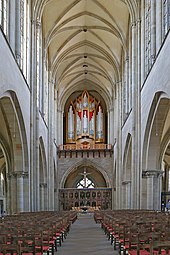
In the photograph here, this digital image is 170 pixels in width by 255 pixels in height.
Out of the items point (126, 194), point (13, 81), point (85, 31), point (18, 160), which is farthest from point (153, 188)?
point (85, 31)

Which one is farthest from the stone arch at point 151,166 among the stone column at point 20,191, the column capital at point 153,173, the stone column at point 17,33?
the stone column at point 17,33

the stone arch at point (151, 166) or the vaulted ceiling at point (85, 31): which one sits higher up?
the vaulted ceiling at point (85, 31)

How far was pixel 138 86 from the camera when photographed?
104 ft

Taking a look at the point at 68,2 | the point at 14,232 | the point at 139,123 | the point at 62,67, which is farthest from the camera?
the point at 62,67

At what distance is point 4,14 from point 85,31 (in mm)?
19514

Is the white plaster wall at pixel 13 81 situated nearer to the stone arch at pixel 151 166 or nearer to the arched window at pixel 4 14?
the arched window at pixel 4 14

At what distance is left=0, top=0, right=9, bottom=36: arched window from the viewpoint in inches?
Result: 864

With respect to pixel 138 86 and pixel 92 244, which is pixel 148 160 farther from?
pixel 92 244

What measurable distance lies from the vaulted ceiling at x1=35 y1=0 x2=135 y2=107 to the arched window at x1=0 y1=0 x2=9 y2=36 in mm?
8882

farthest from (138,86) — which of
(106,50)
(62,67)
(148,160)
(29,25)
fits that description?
(62,67)

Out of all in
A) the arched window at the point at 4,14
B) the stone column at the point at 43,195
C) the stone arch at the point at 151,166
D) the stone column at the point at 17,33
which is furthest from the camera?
the stone column at the point at 43,195

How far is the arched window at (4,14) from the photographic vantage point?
21953mm

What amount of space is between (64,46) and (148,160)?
1795 cm

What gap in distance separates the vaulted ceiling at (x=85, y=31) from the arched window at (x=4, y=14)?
8.88 m
